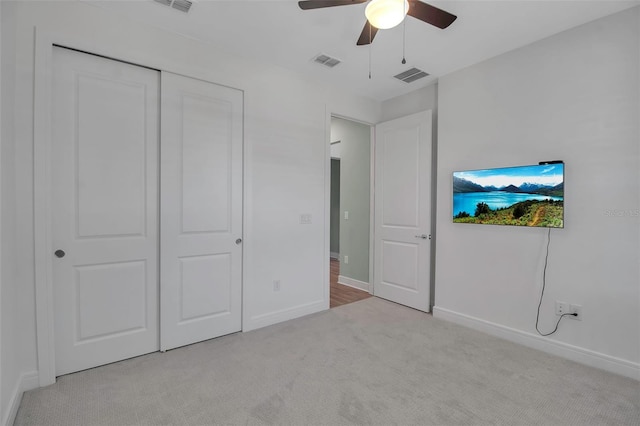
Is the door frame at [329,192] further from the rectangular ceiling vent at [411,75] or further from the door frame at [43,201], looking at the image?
the door frame at [43,201]

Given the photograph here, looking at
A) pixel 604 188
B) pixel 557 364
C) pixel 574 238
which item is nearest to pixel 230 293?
pixel 557 364

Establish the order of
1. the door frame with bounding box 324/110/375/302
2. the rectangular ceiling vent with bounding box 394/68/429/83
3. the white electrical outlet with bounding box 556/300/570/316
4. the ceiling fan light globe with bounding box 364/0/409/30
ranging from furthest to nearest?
the door frame with bounding box 324/110/375/302, the rectangular ceiling vent with bounding box 394/68/429/83, the white electrical outlet with bounding box 556/300/570/316, the ceiling fan light globe with bounding box 364/0/409/30

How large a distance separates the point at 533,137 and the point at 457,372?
2125 millimetres

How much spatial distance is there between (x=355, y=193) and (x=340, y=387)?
3.06 metres

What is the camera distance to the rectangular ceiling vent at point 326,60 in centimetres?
298

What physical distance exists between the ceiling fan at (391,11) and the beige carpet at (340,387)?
2.28m

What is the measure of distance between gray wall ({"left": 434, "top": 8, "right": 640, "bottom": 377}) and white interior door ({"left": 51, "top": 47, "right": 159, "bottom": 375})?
9.95ft

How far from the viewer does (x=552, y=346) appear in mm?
2590

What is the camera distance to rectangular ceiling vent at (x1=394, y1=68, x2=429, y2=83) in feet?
10.8

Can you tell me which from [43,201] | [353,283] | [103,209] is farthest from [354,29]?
[353,283]

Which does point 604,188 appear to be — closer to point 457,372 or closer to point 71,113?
point 457,372

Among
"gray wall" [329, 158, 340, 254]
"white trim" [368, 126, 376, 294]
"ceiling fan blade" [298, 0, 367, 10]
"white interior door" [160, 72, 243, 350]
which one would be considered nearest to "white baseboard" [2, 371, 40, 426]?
"white interior door" [160, 72, 243, 350]

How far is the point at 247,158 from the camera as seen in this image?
296 centimetres

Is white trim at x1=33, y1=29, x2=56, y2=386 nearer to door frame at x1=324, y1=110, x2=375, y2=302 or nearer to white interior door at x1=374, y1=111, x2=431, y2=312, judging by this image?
door frame at x1=324, y1=110, x2=375, y2=302
